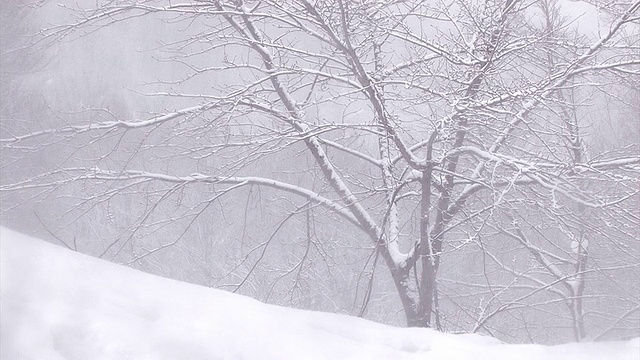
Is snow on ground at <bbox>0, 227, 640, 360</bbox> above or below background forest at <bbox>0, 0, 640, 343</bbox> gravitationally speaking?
below

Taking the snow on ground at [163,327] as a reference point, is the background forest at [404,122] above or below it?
above

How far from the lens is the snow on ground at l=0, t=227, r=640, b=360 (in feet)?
6.79

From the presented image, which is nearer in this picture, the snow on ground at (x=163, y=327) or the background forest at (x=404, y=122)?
the snow on ground at (x=163, y=327)

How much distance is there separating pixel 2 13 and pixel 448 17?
236 inches

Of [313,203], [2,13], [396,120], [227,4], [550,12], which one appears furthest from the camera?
[2,13]

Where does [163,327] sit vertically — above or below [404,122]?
below

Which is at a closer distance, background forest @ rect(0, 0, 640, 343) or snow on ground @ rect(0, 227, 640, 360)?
snow on ground @ rect(0, 227, 640, 360)

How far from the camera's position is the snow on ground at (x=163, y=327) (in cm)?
207

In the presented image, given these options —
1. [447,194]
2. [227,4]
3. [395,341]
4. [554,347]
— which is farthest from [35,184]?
[554,347]

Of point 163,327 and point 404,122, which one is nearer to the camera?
point 163,327

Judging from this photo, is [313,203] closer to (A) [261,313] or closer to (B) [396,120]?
(B) [396,120]

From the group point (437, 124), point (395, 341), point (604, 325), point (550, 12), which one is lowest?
point (604, 325)

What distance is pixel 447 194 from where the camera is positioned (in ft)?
17.2

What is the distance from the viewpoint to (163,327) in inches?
87.7
